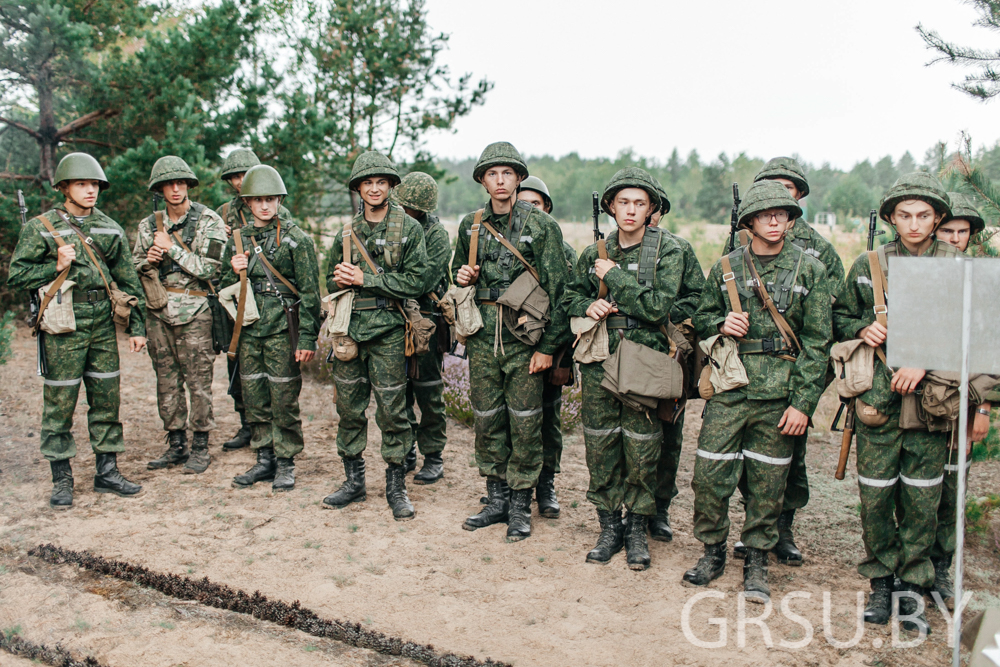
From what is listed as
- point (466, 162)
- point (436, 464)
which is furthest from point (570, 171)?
point (436, 464)

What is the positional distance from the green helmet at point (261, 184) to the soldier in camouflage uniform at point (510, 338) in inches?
64.0

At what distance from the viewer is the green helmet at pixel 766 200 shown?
4.24 metres

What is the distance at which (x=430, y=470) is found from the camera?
6.53 metres

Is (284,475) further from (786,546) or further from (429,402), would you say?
(786,546)

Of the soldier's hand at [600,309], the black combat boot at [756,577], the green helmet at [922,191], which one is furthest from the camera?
the soldier's hand at [600,309]

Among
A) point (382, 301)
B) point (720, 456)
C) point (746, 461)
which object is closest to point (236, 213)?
point (382, 301)

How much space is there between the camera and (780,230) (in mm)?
4332

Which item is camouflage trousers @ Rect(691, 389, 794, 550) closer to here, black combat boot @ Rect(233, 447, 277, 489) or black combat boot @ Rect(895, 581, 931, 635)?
black combat boot @ Rect(895, 581, 931, 635)

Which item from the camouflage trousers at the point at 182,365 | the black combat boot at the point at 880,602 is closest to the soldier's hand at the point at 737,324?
the black combat boot at the point at 880,602

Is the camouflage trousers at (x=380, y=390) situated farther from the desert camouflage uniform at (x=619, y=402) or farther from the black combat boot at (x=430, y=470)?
the desert camouflage uniform at (x=619, y=402)

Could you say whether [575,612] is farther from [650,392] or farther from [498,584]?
[650,392]

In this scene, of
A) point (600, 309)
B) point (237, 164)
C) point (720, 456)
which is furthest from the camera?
point (237, 164)

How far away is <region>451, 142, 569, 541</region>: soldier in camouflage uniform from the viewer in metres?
5.17

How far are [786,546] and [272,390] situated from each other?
4.07m
